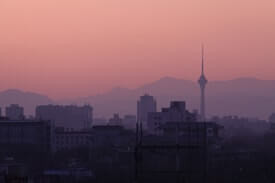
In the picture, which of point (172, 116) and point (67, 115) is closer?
point (172, 116)

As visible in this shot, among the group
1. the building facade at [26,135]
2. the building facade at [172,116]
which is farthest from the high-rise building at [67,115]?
the building facade at [26,135]

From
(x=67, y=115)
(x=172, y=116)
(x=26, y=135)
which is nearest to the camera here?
(x=26, y=135)

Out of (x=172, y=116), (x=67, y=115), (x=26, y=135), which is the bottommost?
(x=26, y=135)

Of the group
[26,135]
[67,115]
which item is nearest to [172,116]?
[26,135]

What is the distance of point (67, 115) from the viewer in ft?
458

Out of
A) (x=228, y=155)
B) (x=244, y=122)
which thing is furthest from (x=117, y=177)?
(x=244, y=122)

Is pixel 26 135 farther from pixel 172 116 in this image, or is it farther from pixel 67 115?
pixel 67 115

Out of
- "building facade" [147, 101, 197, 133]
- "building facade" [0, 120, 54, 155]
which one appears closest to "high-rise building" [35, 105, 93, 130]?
"building facade" [147, 101, 197, 133]

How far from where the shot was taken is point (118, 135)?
79.9 m

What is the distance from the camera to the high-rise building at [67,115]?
439 ft

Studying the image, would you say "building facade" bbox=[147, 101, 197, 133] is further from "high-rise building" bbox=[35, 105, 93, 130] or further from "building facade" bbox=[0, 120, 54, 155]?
"high-rise building" bbox=[35, 105, 93, 130]

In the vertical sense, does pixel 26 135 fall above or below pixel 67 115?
below

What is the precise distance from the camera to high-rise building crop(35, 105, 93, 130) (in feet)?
439

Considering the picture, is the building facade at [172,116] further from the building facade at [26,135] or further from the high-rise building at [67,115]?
the high-rise building at [67,115]
